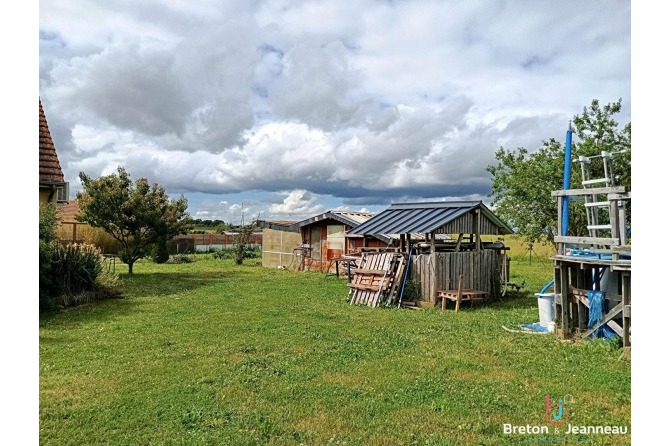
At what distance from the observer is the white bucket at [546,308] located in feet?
33.0

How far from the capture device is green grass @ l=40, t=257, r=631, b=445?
517 cm

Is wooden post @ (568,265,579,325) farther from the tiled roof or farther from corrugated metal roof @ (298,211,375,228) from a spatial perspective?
the tiled roof

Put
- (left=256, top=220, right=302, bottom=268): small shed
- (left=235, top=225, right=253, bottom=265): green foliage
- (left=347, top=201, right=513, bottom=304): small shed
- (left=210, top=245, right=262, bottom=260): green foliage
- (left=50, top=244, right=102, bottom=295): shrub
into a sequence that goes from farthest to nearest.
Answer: (left=210, top=245, right=262, bottom=260): green foliage → (left=235, top=225, right=253, bottom=265): green foliage → (left=256, top=220, right=302, bottom=268): small shed → (left=347, top=201, right=513, bottom=304): small shed → (left=50, top=244, right=102, bottom=295): shrub

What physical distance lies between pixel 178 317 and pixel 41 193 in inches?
318

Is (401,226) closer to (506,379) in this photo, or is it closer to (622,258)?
(622,258)

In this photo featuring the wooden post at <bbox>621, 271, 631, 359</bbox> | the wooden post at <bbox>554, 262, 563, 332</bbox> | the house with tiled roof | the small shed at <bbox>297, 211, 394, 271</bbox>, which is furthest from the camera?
the small shed at <bbox>297, 211, 394, 271</bbox>

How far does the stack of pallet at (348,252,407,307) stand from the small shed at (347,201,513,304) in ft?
1.59

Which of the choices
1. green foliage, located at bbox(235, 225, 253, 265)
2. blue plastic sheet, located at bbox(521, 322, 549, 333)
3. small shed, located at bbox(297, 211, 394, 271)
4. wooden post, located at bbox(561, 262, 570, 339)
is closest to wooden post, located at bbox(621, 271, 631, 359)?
wooden post, located at bbox(561, 262, 570, 339)

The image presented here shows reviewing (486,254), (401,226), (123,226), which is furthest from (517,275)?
(123,226)

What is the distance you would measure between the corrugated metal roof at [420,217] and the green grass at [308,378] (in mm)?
3039

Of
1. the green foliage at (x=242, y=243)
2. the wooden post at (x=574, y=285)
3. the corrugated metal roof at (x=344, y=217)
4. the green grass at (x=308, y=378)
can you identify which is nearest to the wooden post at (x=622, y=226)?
the wooden post at (x=574, y=285)

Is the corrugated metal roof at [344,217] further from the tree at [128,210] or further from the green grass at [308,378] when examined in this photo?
the green grass at [308,378]

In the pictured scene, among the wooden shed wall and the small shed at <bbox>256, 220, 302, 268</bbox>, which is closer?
the small shed at <bbox>256, 220, 302, 268</bbox>

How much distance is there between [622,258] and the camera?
7.98m
